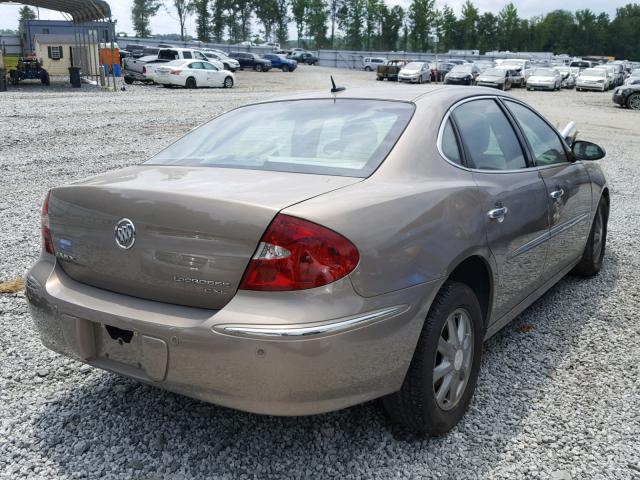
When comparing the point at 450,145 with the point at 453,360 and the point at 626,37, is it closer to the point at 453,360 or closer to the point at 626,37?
the point at 453,360

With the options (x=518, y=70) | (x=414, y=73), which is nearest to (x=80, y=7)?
(x=414, y=73)

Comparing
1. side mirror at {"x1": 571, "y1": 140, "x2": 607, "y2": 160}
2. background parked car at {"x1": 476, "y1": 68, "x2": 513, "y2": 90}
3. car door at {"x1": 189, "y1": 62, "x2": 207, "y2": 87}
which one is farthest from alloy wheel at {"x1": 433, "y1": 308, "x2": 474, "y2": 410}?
background parked car at {"x1": 476, "y1": 68, "x2": 513, "y2": 90}

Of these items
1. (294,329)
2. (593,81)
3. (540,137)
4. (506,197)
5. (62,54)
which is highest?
(62,54)

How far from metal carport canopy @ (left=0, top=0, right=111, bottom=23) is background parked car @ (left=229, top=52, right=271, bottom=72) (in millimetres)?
22583

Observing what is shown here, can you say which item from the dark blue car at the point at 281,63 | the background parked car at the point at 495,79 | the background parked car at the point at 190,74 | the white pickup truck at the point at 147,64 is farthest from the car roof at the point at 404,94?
the dark blue car at the point at 281,63

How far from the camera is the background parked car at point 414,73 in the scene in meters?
41.2

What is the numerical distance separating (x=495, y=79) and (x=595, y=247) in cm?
3324

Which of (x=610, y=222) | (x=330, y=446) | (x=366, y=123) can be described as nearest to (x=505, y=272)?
(x=366, y=123)

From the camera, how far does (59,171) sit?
31.1ft

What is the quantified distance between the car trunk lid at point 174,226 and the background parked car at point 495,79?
1382 inches

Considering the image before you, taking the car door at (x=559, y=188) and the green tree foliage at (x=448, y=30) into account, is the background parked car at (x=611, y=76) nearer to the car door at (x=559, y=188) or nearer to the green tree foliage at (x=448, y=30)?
the car door at (x=559, y=188)

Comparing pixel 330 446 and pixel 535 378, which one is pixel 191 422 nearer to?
pixel 330 446

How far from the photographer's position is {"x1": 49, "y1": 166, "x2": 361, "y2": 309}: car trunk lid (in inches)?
91.7

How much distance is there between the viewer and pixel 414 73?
41.4 m
